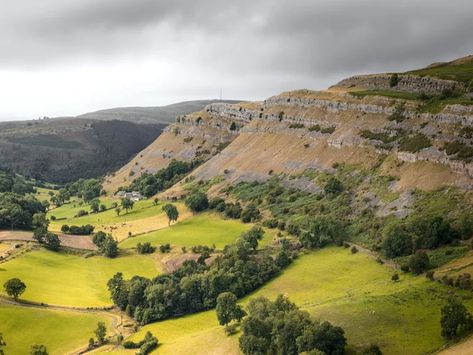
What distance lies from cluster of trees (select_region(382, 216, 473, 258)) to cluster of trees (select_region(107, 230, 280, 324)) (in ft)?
95.6

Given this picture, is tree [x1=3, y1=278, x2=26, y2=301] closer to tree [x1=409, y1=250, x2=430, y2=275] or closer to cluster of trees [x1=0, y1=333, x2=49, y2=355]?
cluster of trees [x1=0, y1=333, x2=49, y2=355]

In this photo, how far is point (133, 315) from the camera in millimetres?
128750

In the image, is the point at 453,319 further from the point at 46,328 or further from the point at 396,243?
the point at 46,328

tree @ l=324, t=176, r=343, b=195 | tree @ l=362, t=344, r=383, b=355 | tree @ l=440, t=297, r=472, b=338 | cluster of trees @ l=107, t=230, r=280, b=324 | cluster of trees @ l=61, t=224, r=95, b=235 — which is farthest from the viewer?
cluster of trees @ l=61, t=224, r=95, b=235

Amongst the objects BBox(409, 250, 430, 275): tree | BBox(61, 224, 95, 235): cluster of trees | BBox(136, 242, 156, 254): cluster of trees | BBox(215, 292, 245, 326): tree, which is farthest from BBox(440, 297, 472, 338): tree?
BBox(61, 224, 95, 235): cluster of trees

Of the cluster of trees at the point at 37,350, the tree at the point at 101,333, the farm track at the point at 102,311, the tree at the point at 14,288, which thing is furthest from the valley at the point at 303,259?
the cluster of trees at the point at 37,350

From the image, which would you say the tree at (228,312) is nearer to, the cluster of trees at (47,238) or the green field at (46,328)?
the green field at (46,328)

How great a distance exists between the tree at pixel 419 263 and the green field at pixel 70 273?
240 feet

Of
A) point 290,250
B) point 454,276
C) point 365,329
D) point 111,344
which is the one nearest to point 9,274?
point 111,344

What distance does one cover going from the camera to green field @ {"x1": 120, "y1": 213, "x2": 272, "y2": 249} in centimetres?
16500

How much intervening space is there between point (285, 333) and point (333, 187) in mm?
82370

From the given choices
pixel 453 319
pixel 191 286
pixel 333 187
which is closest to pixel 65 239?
pixel 191 286

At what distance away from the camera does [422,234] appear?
388 feet

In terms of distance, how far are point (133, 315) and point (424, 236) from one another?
69884mm
